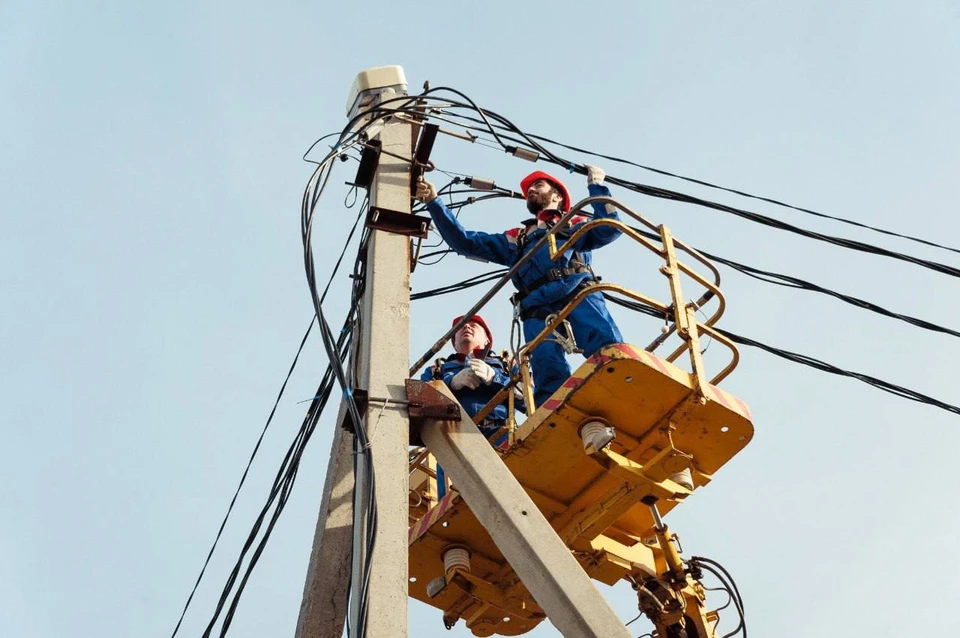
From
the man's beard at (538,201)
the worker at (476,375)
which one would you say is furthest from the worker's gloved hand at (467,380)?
the man's beard at (538,201)

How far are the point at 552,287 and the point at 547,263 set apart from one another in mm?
188

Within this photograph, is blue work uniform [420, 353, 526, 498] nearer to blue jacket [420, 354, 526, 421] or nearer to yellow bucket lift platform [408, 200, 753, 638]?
blue jacket [420, 354, 526, 421]

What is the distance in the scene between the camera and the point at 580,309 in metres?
7.61

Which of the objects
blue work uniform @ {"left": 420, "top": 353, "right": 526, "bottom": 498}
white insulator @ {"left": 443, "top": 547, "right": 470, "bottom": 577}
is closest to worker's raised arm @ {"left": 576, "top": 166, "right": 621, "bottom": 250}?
blue work uniform @ {"left": 420, "top": 353, "right": 526, "bottom": 498}

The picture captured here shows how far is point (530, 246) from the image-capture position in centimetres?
838

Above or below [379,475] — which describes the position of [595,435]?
above

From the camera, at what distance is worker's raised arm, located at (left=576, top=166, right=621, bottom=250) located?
771cm

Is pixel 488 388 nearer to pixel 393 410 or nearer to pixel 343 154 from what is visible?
pixel 343 154

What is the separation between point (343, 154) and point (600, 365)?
199cm

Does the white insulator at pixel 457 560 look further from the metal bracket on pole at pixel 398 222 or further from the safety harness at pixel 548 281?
the metal bracket on pole at pixel 398 222

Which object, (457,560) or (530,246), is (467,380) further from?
(457,560)

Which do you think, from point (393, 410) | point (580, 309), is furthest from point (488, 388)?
point (393, 410)

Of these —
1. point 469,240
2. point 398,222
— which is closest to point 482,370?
point 469,240

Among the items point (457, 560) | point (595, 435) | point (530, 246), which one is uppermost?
point (530, 246)
